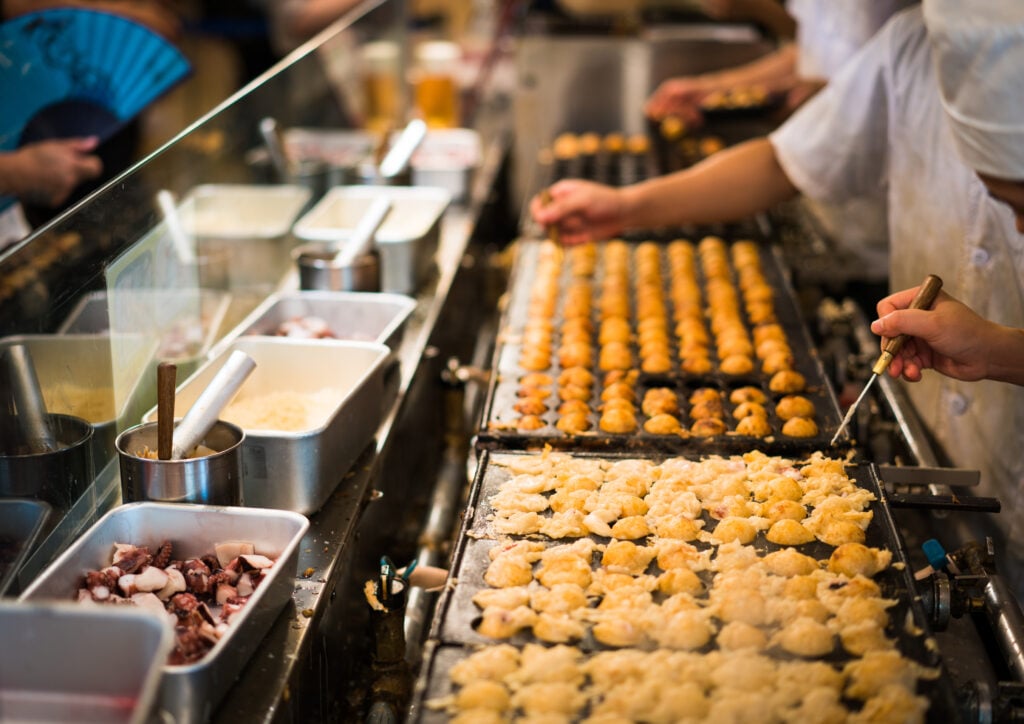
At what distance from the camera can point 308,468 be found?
1960 mm

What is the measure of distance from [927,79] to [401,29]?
9.65ft

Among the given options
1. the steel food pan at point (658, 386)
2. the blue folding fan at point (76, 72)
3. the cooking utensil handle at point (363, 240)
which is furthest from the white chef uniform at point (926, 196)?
the blue folding fan at point (76, 72)

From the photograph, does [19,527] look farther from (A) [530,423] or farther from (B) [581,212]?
(B) [581,212]

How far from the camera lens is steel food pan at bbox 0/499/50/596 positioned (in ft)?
5.40

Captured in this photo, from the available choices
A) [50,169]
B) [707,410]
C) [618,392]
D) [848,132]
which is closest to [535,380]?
[618,392]

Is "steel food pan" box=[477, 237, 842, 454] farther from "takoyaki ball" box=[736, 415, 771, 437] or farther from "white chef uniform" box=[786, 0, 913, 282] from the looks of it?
"white chef uniform" box=[786, 0, 913, 282]

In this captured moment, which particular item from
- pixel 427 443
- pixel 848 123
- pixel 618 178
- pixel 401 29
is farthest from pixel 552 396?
pixel 401 29

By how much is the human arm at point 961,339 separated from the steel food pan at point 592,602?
0.86ft

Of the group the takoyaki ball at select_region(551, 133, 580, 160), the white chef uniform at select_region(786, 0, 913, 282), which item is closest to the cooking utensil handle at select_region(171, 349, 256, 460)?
the white chef uniform at select_region(786, 0, 913, 282)

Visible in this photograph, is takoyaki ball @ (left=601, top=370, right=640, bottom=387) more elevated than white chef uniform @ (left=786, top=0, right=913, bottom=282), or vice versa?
white chef uniform @ (left=786, top=0, right=913, bottom=282)

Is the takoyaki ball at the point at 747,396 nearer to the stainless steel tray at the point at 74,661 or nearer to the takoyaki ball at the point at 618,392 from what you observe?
the takoyaki ball at the point at 618,392

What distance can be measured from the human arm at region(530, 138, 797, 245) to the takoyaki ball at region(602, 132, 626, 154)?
159cm

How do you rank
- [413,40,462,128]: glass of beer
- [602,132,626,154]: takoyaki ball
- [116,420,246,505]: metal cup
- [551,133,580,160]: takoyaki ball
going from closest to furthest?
[116,420,246,505]: metal cup < [551,133,580,160]: takoyaki ball < [602,132,626,154]: takoyaki ball < [413,40,462,128]: glass of beer

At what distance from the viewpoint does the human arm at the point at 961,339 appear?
1.92m
